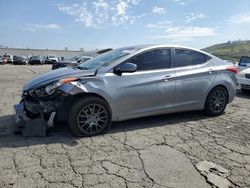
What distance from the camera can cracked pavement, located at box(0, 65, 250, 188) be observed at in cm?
307

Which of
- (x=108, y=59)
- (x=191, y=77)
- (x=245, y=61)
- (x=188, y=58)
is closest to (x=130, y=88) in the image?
(x=108, y=59)

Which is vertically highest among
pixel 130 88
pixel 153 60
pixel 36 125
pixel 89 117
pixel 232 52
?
pixel 232 52

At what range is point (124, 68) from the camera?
4.55m

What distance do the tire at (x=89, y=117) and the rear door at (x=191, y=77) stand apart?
1.64m

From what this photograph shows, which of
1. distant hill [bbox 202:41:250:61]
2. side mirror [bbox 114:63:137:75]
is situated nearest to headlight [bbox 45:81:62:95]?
side mirror [bbox 114:63:137:75]

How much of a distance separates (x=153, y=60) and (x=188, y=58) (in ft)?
3.08

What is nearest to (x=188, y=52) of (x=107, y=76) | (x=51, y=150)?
(x=107, y=76)

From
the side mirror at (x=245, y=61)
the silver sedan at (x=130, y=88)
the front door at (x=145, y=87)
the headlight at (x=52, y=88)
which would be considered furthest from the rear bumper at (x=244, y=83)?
the headlight at (x=52, y=88)

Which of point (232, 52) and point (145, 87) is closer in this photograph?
point (145, 87)

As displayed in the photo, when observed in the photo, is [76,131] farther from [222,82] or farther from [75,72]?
[222,82]

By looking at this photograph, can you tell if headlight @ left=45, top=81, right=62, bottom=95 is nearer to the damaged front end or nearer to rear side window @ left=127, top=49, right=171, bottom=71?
the damaged front end

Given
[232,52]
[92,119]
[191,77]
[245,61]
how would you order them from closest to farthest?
[92,119] < [191,77] < [245,61] < [232,52]

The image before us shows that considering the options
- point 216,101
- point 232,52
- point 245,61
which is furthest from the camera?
point 232,52

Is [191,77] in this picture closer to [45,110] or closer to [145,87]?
[145,87]
